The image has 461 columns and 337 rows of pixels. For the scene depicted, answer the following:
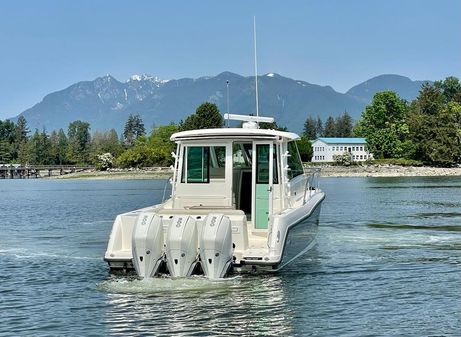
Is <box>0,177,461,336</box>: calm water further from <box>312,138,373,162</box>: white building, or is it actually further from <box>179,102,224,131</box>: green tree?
<box>312,138,373,162</box>: white building

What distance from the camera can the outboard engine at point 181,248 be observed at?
48.0 ft

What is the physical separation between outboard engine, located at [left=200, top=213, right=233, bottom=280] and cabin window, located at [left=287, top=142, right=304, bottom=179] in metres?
4.69

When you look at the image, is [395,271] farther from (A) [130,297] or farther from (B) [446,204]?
(B) [446,204]

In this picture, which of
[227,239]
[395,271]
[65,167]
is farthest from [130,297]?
[65,167]

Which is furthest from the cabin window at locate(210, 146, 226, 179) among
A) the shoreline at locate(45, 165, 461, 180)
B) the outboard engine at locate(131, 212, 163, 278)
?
the shoreline at locate(45, 165, 461, 180)

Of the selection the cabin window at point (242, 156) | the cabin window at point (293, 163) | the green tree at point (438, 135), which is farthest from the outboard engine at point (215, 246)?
the green tree at point (438, 135)

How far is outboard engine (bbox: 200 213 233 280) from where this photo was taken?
1452 centimetres

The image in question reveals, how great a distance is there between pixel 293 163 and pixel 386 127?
4788 inches

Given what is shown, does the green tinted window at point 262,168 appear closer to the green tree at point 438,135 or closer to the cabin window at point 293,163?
the cabin window at point 293,163

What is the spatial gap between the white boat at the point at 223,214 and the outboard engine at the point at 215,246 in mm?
22

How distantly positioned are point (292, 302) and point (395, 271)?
4920 millimetres

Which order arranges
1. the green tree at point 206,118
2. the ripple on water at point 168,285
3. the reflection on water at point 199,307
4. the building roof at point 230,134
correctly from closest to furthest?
the reflection on water at point 199,307
the ripple on water at point 168,285
the building roof at point 230,134
the green tree at point 206,118

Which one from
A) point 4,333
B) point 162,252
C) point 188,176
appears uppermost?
point 188,176

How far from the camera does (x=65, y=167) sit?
192875mm
